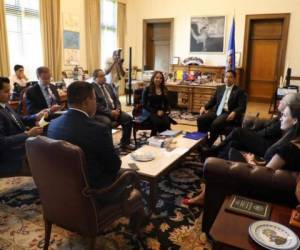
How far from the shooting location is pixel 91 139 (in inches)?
67.3

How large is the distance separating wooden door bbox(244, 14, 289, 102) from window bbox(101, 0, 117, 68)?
12.5ft

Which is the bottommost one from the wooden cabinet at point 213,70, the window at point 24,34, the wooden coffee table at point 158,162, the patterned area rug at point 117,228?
the patterned area rug at point 117,228

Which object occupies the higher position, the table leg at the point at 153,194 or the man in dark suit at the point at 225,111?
the man in dark suit at the point at 225,111

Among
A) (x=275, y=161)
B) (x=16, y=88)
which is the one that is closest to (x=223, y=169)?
(x=275, y=161)

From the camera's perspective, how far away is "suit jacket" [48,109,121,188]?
1.71 meters

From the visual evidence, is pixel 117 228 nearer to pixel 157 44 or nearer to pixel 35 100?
pixel 35 100

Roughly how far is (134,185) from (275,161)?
966 mm

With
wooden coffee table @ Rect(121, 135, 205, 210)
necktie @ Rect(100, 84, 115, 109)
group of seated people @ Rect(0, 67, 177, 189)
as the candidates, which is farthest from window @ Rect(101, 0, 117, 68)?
wooden coffee table @ Rect(121, 135, 205, 210)

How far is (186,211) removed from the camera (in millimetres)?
2525

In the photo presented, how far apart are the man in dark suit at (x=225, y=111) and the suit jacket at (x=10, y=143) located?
2455 millimetres

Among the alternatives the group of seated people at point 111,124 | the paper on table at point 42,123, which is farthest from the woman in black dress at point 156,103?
the paper on table at point 42,123

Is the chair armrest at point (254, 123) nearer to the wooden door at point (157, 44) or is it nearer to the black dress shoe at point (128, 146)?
the black dress shoe at point (128, 146)

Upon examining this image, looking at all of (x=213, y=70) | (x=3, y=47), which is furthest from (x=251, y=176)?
(x=213, y=70)

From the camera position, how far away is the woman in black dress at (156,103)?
162 inches
